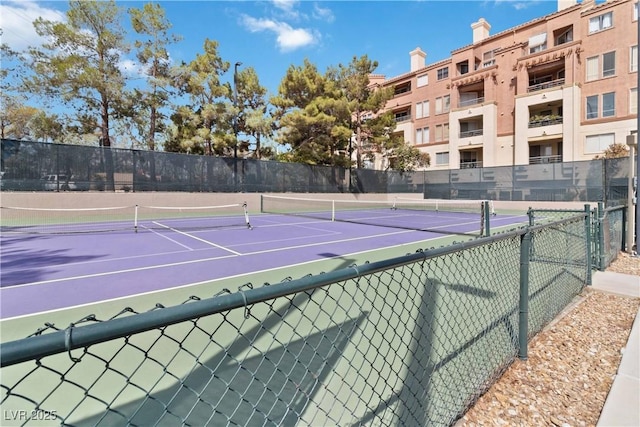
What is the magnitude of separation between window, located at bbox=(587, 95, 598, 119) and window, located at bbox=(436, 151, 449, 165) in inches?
514

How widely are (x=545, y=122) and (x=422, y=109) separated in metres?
13.8

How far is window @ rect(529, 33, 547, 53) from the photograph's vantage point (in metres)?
30.9

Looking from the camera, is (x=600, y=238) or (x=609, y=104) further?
(x=609, y=104)

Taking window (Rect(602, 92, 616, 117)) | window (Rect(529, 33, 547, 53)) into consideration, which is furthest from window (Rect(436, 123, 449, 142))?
window (Rect(602, 92, 616, 117))

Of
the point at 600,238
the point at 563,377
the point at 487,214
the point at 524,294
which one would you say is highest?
the point at 487,214

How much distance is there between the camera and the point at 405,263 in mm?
2174

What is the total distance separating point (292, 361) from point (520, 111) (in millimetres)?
35960

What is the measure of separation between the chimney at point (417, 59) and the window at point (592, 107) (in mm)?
19799

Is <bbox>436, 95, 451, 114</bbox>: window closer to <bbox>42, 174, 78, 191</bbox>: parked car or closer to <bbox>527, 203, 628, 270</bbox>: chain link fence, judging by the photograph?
<bbox>527, 203, 628, 270</bbox>: chain link fence

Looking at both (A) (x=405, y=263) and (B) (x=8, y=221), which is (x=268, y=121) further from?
(A) (x=405, y=263)

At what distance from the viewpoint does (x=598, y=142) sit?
27.6m

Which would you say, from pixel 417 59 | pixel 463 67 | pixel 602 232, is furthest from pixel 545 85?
pixel 602 232

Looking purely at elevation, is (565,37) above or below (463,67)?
below

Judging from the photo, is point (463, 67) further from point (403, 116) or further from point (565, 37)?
point (565, 37)
